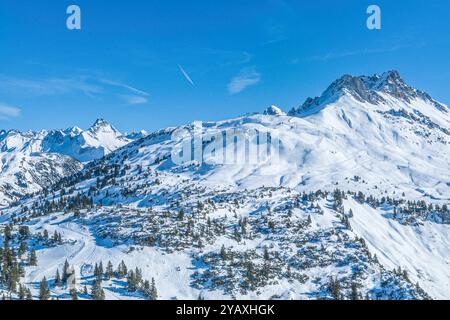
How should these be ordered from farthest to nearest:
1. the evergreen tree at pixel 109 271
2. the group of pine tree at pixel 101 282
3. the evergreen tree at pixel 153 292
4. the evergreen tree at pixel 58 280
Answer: the evergreen tree at pixel 109 271 → the evergreen tree at pixel 153 292 → the evergreen tree at pixel 58 280 → the group of pine tree at pixel 101 282

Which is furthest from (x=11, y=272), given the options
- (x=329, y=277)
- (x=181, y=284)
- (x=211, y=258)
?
(x=329, y=277)

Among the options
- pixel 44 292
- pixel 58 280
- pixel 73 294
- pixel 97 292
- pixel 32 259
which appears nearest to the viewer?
pixel 44 292

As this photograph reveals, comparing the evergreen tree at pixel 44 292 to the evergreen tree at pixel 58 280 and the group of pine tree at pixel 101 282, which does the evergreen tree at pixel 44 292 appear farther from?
the evergreen tree at pixel 58 280

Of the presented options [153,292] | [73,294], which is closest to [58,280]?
[73,294]

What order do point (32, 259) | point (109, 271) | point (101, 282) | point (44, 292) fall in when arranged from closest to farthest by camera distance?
point (44, 292), point (101, 282), point (109, 271), point (32, 259)

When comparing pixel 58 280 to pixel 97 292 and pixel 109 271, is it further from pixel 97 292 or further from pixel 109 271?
pixel 109 271

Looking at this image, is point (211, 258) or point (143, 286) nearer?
point (143, 286)

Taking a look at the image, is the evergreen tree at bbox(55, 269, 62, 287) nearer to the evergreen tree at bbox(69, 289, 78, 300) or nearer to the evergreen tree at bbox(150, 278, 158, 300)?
the evergreen tree at bbox(69, 289, 78, 300)

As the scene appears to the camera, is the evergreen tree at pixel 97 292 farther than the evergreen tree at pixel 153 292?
No

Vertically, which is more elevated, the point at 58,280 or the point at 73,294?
the point at 58,280

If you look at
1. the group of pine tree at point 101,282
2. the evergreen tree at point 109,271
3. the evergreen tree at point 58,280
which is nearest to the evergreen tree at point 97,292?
the group of pine tree at point 101,282
